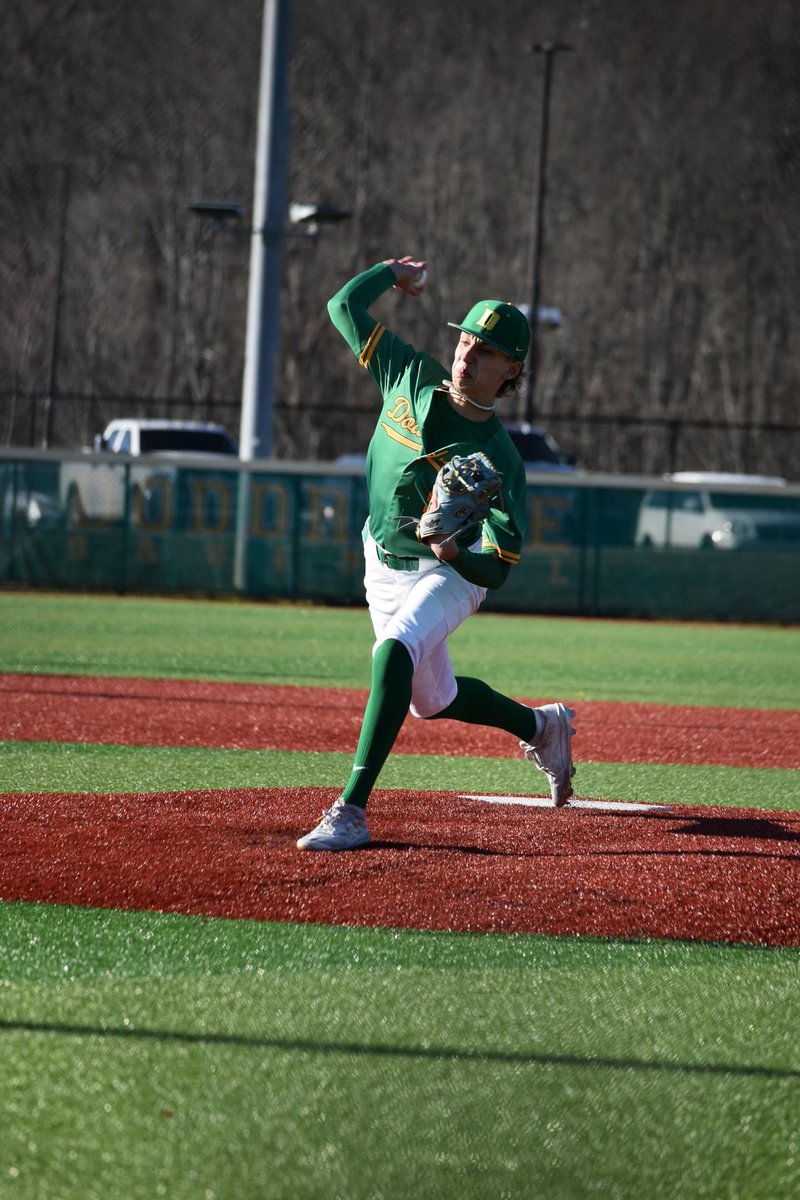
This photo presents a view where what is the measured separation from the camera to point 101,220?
49594 millimetres

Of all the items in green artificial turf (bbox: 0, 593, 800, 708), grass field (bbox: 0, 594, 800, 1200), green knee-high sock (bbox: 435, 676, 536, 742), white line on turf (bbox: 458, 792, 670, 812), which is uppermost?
green knee-high sock (bbox: 435, 676, 536, 742)

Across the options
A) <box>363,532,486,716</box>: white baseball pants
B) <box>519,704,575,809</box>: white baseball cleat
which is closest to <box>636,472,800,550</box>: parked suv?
<box>519,704,575,809</box>: white baseball cleat

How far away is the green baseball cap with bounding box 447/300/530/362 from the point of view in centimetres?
532

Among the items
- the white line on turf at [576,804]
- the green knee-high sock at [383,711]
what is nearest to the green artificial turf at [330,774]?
the white line on turf at [576,804]

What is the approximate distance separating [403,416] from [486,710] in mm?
1129

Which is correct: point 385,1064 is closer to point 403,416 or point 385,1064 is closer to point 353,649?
point 403,416

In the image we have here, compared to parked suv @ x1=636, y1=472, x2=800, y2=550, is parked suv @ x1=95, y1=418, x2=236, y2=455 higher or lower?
higher

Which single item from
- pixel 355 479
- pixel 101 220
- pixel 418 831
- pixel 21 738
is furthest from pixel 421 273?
pixel 101 220

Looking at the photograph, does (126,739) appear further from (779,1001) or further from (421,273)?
(779,1001)

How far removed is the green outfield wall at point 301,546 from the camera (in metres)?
21.5

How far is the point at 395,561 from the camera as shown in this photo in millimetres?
5535

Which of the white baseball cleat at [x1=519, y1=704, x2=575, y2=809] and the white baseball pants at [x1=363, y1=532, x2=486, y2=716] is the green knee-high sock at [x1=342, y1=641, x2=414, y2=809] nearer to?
the white baseball pants at [x1=363, y1=532, x2=486, y2=716]

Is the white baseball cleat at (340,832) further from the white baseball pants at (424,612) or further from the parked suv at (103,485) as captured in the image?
the parked suv at (103,485)

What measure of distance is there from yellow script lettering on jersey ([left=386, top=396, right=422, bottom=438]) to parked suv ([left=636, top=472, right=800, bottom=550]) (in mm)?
16267
